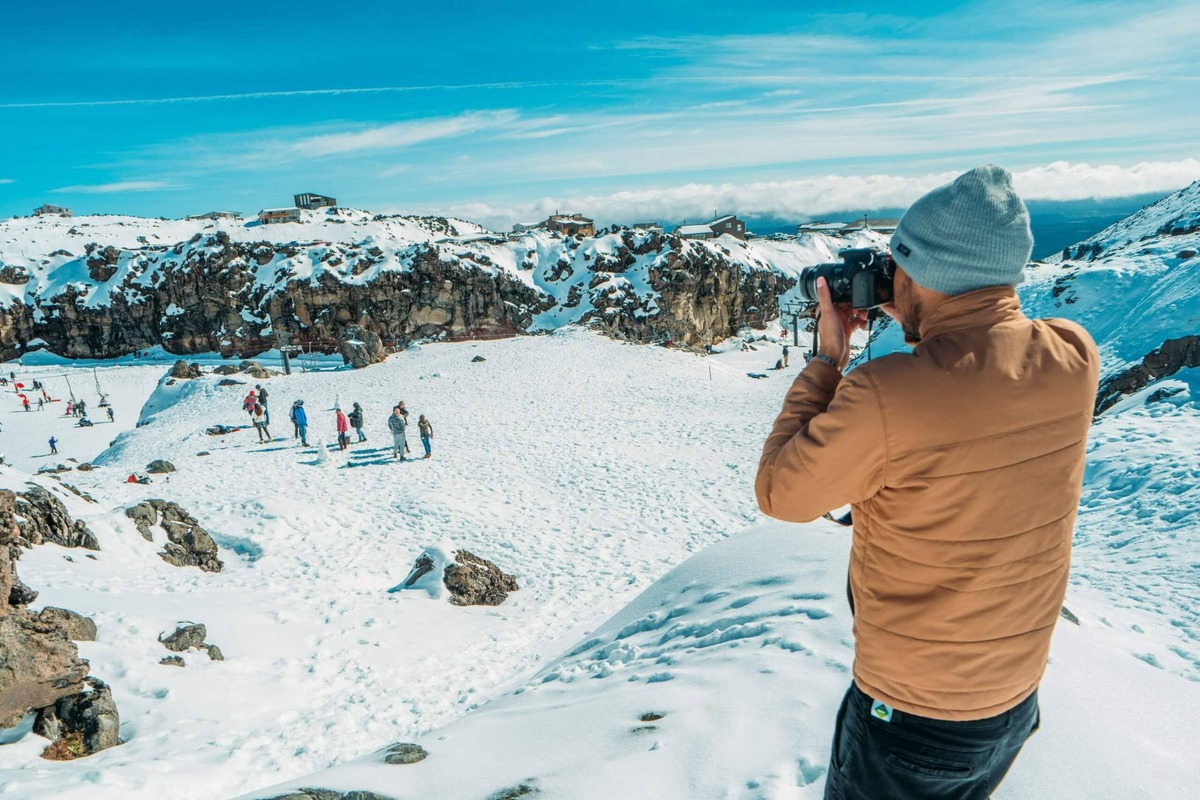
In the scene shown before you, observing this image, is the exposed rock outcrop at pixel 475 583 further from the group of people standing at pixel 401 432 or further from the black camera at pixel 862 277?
the black camera at pixel 862 277

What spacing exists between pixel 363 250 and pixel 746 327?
39358 mm

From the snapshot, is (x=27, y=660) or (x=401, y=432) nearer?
(x=27, y=660)

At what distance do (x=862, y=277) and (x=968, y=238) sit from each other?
1.09 feet

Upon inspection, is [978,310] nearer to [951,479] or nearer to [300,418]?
[951,479]

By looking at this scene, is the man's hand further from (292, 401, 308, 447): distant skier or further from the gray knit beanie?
(292, 401, 308, 447): distant skier

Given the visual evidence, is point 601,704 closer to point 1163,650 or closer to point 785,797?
point 785,797

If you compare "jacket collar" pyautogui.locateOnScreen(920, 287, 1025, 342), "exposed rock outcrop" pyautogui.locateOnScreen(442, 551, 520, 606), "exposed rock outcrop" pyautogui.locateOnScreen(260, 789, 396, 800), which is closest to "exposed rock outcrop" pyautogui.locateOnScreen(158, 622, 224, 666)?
"exposed rock outcrop" pyautogui.locateOnScreen(442, 551, 520, 606)

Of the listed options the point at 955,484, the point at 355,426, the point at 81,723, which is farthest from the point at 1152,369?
the point at 355,426

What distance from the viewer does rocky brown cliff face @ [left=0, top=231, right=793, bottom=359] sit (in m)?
55.7

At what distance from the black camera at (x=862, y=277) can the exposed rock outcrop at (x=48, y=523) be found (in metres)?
13.1

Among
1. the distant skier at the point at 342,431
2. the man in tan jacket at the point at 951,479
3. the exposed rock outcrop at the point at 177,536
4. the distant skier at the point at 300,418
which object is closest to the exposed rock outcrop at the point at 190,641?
the exposed rock outcrop at the point at 177,536

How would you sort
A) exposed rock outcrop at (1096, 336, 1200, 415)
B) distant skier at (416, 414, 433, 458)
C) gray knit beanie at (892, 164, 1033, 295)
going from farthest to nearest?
distant skier at (416, 414, 433, 458) → exposed rock outcrop at (1096, 336, 1200, 415) → gray knit beanie at (892, 164, 1033, 295)

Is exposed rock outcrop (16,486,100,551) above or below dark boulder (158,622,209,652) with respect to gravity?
above

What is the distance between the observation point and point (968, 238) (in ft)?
5.66
